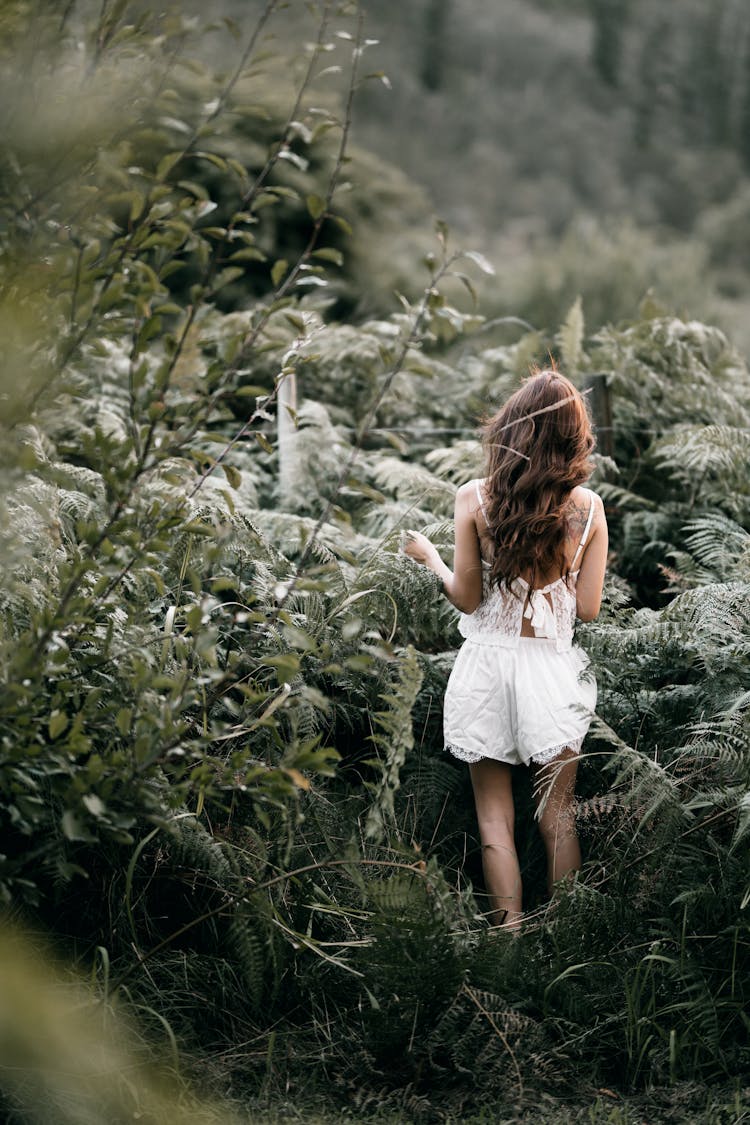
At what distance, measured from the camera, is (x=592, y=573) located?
148 inches

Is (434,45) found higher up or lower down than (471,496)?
higher up

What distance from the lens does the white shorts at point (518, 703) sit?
3.60 m

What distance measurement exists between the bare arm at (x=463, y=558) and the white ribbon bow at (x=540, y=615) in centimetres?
18

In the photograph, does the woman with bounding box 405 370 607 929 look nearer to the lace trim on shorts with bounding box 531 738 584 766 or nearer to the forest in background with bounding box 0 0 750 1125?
the lace trim on shorts with bounding box 531 738 584 766

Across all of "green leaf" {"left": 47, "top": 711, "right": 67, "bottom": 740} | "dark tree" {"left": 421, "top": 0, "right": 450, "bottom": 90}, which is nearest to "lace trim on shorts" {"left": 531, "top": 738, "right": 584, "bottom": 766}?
"green leaf" {"left": 47, "top": 711, "right": 67, "bottom": 740}

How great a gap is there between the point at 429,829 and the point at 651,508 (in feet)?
8.68

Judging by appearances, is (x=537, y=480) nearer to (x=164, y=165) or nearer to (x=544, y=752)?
(x=544, y=752)

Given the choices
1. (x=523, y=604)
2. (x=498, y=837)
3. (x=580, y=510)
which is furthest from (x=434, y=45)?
(x=498, y=837)

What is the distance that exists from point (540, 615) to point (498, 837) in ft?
2.52

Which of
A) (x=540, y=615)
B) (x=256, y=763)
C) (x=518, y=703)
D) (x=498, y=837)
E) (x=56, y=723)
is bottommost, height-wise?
(x=498, y=837)

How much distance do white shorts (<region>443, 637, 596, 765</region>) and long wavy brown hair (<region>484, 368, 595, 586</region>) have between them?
0.90 feet

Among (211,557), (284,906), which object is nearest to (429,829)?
(284,906)

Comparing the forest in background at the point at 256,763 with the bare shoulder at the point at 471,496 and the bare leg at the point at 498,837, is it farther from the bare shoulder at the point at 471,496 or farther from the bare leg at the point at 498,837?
the bare shoulder at the point at 471,496

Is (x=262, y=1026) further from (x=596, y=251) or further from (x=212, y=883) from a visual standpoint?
(x=596, y=251)
